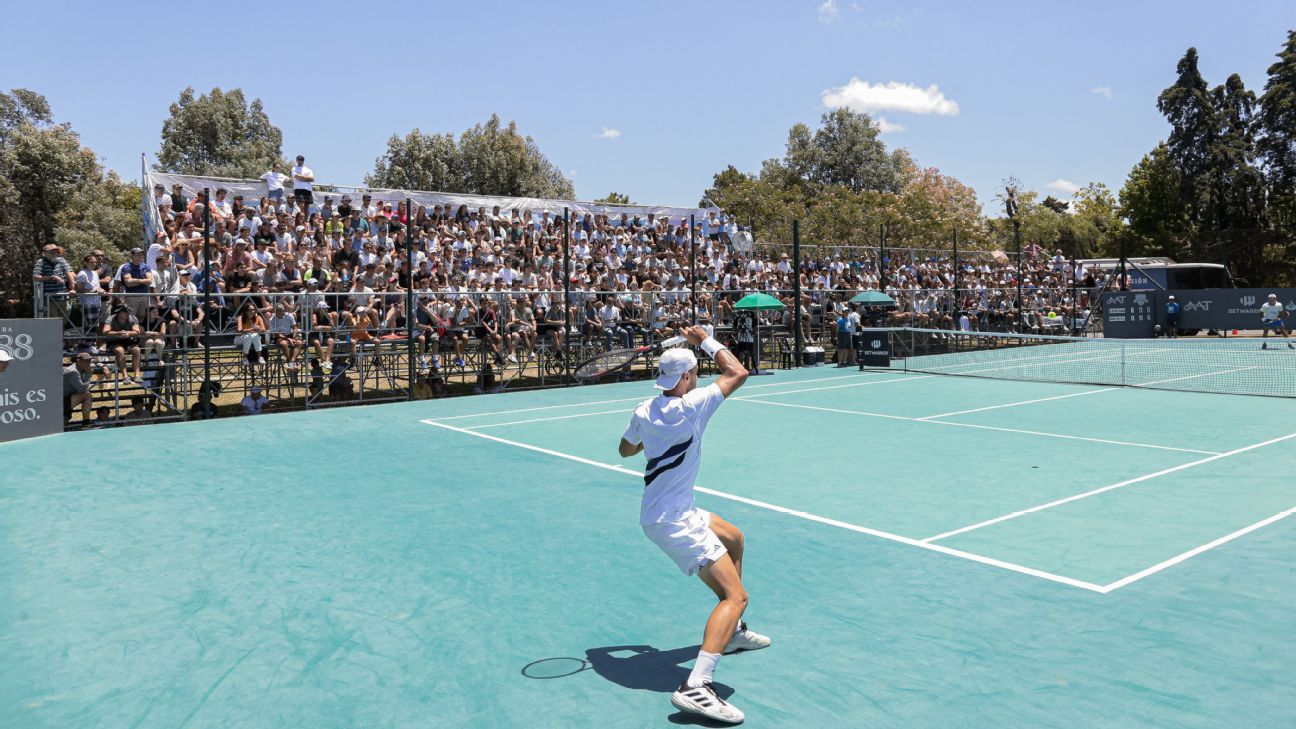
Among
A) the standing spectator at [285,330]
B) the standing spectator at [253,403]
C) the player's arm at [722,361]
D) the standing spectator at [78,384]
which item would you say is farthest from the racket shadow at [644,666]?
the standing spectator at [285,330]

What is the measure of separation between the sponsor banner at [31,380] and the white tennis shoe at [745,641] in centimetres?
1346

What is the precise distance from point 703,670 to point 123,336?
15004 millimetres

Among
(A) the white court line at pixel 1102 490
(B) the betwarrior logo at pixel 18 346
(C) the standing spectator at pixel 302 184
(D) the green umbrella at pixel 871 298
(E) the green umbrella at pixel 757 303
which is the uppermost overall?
(C) the standing spectator at pixel 302 184

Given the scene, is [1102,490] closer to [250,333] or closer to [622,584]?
[622,584]

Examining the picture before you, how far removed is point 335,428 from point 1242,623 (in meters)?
13.6

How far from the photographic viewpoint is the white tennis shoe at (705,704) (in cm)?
475

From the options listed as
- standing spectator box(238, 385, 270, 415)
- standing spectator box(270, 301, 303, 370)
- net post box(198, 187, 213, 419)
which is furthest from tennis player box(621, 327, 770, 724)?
standing spectator box(270, 301, 303, 370)

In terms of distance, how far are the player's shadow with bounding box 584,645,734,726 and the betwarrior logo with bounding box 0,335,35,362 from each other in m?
13.0

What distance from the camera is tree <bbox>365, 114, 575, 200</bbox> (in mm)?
61594

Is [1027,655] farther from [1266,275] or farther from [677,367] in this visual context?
[1266,275]

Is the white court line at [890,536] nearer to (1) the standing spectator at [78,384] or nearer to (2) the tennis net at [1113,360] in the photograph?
(1) the standing spectator at [78,384]

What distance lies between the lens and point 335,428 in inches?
638

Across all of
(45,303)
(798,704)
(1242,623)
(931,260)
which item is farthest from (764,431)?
(931,260)

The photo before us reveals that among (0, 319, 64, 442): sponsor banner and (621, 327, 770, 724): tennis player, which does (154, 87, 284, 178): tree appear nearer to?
(0, 319, 64, 442): sponsor banner
